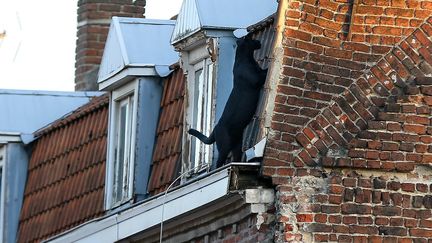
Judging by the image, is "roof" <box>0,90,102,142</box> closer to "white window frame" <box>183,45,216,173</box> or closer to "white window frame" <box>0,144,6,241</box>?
"white window frame" <box>0,144,6,241</box>

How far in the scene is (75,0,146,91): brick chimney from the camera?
2656cm

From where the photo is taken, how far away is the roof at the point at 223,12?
18.4 meters

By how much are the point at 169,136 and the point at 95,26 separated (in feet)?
22.8

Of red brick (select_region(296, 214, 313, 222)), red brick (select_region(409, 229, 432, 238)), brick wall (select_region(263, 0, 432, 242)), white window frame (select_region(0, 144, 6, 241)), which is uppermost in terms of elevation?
white window frame (select_region(0, 144, 6, 241))

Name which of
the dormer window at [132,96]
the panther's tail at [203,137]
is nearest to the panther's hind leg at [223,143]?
the panther's tail at [203,137]

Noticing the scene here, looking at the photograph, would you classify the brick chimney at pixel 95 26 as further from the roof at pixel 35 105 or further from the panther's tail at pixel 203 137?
the panther's tail at pixel 203 137

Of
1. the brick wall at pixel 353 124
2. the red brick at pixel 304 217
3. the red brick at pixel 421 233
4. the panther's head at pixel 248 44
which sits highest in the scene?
the panther's head at pixel 248 44

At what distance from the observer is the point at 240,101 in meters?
17.1

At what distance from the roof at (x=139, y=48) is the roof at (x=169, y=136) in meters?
0.31

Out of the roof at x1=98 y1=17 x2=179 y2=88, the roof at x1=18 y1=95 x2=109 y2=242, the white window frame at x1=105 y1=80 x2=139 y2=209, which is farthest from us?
the roof at x1=18 y1=95 x2=109 y2=242

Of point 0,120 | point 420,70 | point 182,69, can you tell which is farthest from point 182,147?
point 0,120

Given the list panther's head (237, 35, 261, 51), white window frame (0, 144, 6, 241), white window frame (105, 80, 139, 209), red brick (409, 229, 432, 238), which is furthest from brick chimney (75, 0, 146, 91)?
red brick (409, 229, 432, 238)

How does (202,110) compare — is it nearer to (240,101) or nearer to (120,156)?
(240,101)

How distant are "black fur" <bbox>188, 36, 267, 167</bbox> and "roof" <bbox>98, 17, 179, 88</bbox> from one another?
317 cm
